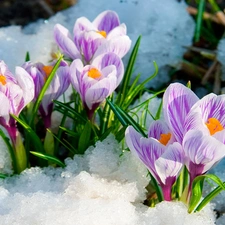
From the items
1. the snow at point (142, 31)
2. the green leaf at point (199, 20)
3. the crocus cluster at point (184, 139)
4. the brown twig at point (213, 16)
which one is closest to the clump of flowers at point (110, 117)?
the crocus cluster at point (184, 139)

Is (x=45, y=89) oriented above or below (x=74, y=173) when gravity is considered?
above

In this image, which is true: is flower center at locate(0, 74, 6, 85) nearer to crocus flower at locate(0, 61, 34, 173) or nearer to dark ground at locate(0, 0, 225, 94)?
crocus flower at locate(0, 61, 34, 173)

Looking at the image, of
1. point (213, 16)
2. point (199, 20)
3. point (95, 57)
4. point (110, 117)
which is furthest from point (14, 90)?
point (213, 16)

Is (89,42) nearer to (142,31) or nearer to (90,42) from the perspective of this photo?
(90,42)

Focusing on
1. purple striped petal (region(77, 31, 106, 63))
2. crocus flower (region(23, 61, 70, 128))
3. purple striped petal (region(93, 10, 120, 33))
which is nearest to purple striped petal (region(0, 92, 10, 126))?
crocus flower (region(23, 61, 70, 128))

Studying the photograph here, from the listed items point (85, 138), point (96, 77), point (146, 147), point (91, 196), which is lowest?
point (91, 196)

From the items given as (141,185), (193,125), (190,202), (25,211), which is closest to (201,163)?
(193,125)

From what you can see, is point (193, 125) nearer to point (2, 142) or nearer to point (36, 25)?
point (2, 142)

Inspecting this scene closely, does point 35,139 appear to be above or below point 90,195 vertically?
above
